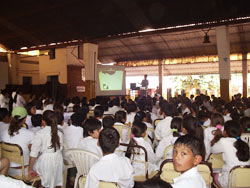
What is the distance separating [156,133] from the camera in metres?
4.86

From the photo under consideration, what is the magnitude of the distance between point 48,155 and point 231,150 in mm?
2257

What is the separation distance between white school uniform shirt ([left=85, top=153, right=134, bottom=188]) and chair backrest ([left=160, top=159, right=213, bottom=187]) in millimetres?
321

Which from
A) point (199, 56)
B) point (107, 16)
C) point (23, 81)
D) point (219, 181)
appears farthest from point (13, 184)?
point (23, 81)

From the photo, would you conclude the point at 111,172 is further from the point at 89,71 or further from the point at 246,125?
the point at 89,71

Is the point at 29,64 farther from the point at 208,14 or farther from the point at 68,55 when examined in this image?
the point at 208,14

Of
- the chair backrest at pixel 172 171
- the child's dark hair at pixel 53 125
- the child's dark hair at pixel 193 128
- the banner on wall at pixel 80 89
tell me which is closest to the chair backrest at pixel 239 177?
→ the chair backrest at pixel 172 171

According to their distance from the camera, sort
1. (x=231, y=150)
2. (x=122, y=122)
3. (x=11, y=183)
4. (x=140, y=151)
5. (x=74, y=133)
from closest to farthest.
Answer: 1. (x=11, y=183)
2. (x=231, y=150)
3. (x=140, y=151)
4. (x=74, y=133)
5. (x=122, y=122)

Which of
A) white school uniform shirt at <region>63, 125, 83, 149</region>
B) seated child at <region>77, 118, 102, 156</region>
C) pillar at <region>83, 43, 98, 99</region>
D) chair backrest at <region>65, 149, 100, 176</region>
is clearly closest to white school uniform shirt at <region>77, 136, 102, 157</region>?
seated child at <region>77, 118, 102, 156</region>

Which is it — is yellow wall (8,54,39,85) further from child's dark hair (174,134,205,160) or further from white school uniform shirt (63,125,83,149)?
child's dark hair (174,134,205,160)

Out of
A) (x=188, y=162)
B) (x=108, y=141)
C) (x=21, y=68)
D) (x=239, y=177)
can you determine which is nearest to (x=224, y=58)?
(x=239, y=177)

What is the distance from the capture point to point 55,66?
1741 centimetres

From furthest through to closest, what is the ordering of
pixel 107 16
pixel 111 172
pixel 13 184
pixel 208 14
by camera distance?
1. pixel 107 16
2. pixel 208 14
3. pixel 111 172
4. pixel 13 184

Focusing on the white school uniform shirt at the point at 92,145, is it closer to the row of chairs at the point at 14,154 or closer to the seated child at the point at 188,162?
the row of chairs at the point at 14,154

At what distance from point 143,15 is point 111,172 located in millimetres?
8877
